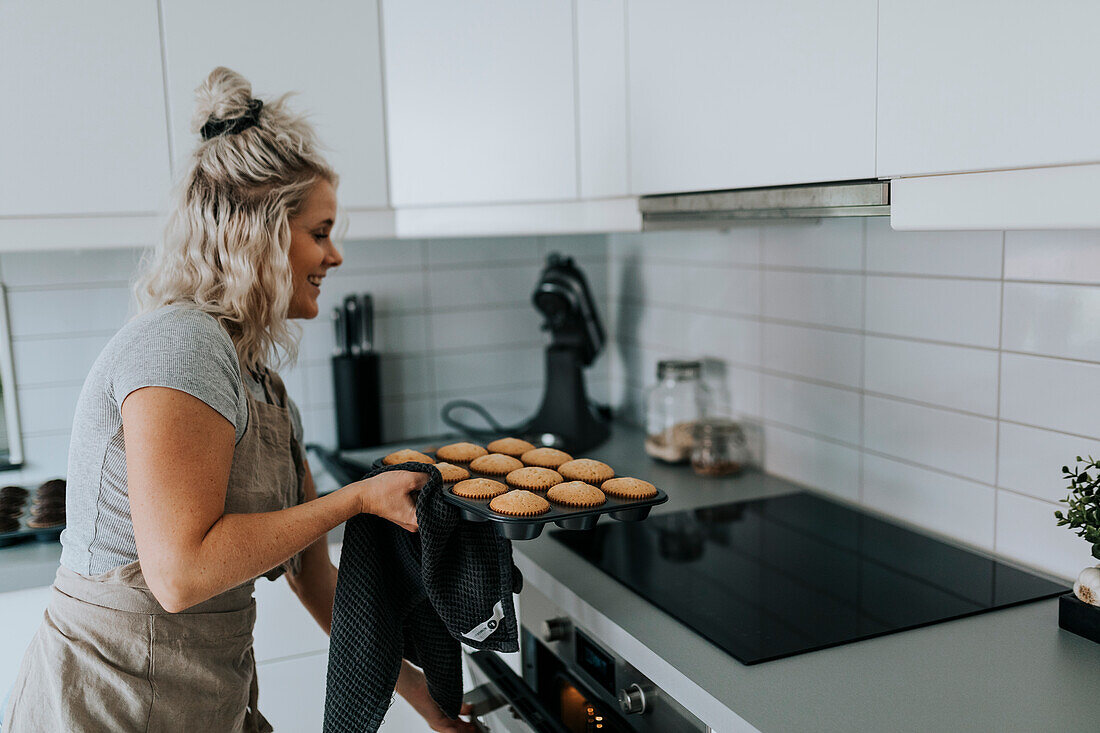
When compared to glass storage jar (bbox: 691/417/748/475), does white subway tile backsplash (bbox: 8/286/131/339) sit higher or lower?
higher

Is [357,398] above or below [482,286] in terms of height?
below

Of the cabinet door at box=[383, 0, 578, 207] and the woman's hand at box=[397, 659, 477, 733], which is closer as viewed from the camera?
the woman's hand at box=[397, 659, 477, 733]

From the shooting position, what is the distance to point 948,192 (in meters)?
1.02

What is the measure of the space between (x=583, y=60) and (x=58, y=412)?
4.51ft

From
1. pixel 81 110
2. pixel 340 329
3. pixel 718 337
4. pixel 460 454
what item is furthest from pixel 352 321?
pixel 460 454

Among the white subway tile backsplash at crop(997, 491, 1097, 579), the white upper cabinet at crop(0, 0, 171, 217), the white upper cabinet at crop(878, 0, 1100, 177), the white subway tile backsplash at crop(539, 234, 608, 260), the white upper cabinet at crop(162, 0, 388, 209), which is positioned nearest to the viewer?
the white upper cabinet at crop(878, 0, 1100, 177)

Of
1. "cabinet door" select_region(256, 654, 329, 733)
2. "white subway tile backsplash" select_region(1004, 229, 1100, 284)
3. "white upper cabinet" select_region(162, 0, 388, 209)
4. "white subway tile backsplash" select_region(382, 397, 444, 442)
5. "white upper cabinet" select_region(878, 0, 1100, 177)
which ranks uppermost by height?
"white upper cabinet" select_region(162, 0, 388, 209)

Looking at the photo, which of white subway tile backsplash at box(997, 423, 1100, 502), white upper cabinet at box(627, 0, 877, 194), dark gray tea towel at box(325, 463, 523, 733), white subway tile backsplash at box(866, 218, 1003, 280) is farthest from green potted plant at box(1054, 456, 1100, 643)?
dark gray tea towel at box(325, 463, 523, 733)

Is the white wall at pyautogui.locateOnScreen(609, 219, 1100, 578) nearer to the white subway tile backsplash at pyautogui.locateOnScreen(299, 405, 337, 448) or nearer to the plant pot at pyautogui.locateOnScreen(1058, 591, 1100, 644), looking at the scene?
the plant pot at pyautogui.locateOnScreen(1058, 591, 1100, 644)

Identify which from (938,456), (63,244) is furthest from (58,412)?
(938,456)

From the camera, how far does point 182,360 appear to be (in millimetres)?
1051

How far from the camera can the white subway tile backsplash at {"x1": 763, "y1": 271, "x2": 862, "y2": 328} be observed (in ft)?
5.60

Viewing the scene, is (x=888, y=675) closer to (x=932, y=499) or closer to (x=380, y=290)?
(x=932, y=499)

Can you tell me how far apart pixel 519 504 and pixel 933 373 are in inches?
32.1
